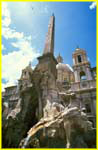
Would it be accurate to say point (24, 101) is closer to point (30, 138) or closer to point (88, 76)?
point (30, 138)

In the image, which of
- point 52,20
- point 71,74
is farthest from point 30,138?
point 71,74

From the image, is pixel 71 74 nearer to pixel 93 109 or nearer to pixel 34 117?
pixel 93 109

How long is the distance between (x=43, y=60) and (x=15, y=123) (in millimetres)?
4669

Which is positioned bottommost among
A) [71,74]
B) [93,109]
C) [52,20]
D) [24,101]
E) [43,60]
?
[93,109]

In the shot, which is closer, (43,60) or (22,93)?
(22,93)

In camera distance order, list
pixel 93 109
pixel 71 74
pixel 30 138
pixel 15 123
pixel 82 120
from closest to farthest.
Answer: pixel 82 120 → pixel 30 138 → pixel 15 123 → pixel 93 109 → pixel 71 74

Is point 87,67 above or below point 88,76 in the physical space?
above

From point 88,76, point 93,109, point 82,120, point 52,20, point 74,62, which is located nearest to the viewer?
point 82,120

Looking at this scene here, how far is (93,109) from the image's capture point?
18.9 meters

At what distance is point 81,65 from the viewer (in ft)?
89.4

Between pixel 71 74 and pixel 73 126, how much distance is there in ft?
98.0

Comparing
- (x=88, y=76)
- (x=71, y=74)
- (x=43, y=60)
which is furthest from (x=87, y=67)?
(x=43, y=60)

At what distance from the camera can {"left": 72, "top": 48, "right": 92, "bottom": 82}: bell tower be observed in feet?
84.1

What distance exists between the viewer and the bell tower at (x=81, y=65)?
2562cm
